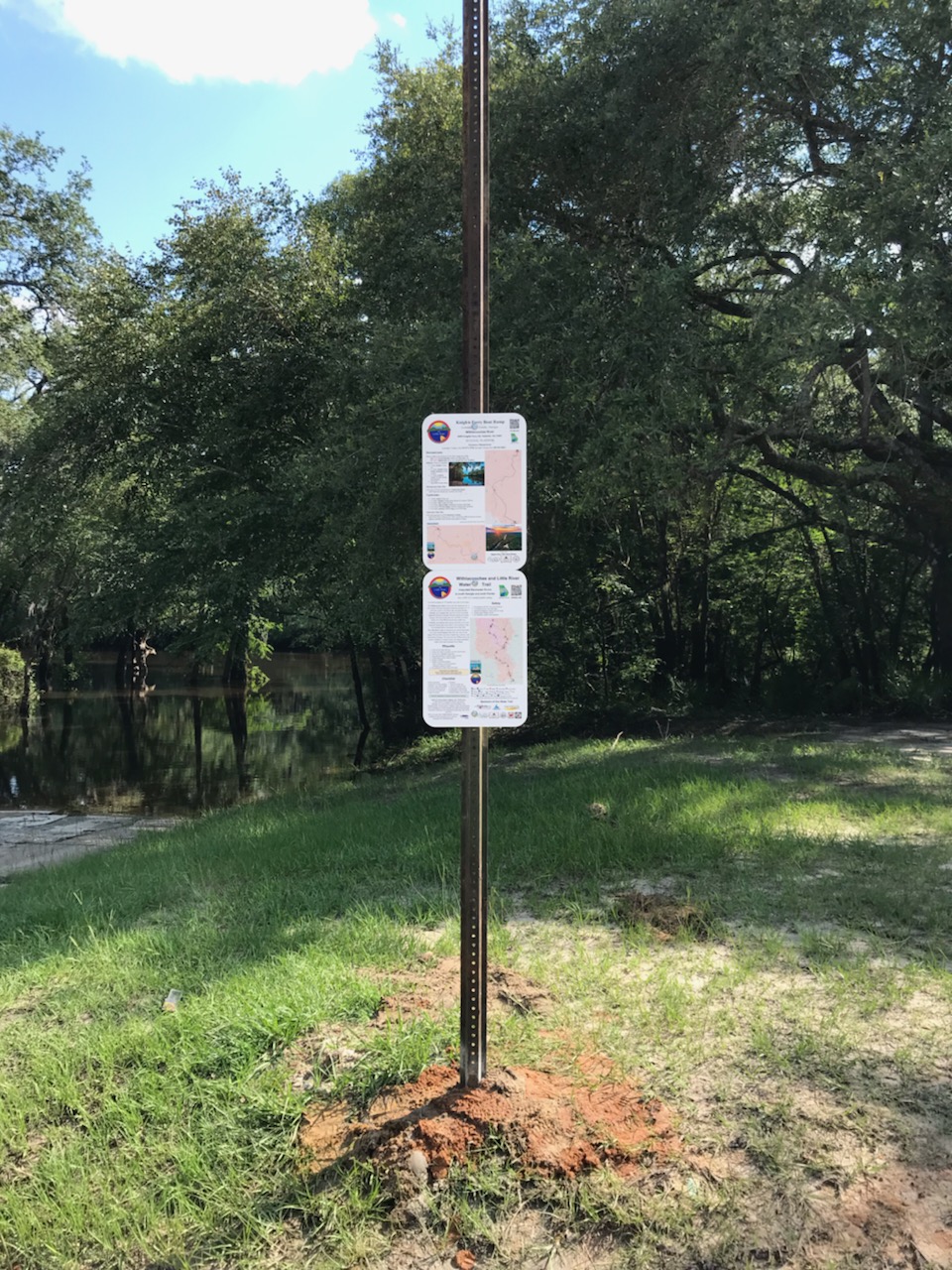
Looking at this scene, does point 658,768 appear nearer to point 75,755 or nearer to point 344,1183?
point 344,1183

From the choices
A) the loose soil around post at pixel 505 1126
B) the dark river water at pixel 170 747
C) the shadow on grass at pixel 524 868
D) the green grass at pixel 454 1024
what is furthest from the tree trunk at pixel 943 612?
the loose soil around post at pixel 505 1126

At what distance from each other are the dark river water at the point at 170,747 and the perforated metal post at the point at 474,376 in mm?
11983

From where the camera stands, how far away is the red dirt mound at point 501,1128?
2537 mm

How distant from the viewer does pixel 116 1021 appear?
345 cm

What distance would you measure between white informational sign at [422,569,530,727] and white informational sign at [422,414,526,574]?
0.21 ft

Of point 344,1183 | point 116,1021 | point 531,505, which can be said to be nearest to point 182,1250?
point 344,1183

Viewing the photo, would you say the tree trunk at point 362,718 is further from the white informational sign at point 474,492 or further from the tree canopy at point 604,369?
the white informational sign at point 474,492

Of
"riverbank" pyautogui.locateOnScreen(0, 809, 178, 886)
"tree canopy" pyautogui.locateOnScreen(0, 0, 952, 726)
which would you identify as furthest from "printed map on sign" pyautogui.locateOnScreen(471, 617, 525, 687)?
"riverbank" pyautogui.locateOnScreen(0, 809, 178, 886)

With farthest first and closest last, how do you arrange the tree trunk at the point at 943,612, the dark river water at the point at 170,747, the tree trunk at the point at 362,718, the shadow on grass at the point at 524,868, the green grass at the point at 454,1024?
1. the tree trunk at the point at 362,718
2. the dark river water at the point at 170,747
3. the tree trunk at the point at 943,612
4. the shadow on grass at the point at 524,868
5. the green grass at the point at 454,1024

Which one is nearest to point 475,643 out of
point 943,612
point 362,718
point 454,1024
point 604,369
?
point 454,1024

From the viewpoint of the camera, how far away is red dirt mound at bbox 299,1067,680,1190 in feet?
8.32

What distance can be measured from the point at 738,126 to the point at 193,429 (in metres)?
8.52

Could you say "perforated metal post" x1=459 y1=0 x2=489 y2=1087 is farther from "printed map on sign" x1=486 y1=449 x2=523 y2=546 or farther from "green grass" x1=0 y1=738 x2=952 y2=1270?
"green grass" x1=0 y1=738 x2=952 y2=1270

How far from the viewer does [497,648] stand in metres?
2.82
